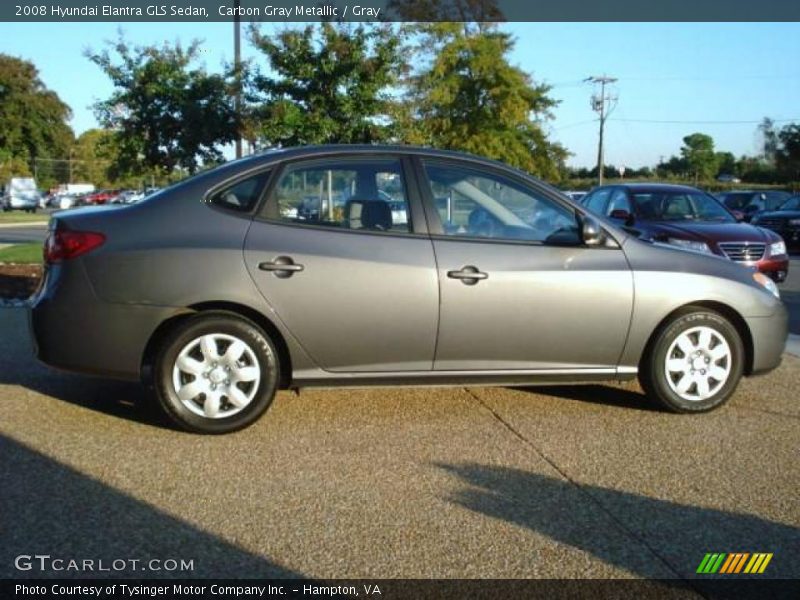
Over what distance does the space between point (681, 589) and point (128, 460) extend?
285cm

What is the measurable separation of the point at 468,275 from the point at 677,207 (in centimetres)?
701

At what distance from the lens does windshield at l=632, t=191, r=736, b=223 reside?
1088cm

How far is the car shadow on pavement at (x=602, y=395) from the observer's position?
5.66m

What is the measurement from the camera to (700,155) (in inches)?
4641

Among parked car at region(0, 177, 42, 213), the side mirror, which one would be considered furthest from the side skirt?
parked car at region(0, 177, 42, 213)

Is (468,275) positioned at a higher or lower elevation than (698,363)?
higher

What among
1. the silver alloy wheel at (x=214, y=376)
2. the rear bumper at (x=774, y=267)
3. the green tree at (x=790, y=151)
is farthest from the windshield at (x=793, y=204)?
the green tree at (x=790, y=151)

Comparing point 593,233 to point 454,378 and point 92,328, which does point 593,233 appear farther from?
point 92,328

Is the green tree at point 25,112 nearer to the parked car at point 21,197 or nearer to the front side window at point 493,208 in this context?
the parked car at point 21,197

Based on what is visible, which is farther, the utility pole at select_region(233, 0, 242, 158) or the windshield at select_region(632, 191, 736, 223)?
the utility pole at select_region(233, 0, 242, 158)

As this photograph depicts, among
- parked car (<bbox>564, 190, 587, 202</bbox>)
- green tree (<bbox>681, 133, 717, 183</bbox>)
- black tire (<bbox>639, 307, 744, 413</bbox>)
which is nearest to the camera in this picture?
black tire (<bbox>639, 307, 744, 413</bbox>)

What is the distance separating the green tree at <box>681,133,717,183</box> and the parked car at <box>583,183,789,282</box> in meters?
87.6

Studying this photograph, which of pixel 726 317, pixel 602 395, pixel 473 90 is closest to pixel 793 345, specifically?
pixel 726 317

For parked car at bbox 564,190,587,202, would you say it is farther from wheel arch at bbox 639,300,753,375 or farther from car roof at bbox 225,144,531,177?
wheel arch at bbox 639,300,753,375
